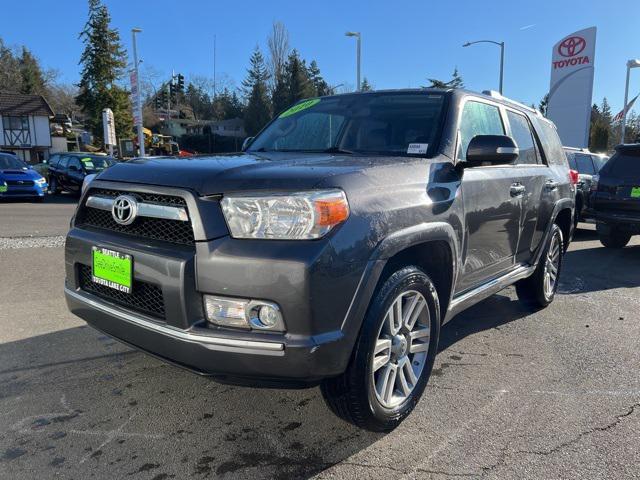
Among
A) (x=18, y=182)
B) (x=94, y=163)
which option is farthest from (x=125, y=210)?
(x=94, y=163)

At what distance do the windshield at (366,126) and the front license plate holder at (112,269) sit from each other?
5.02ft

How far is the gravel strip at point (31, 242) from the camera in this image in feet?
25.2

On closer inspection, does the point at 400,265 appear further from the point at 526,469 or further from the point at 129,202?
the point at 129,202

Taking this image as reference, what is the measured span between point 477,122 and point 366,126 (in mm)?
824

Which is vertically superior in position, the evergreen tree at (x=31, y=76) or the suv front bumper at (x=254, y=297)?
the evergreen tree at (x=31, y=76)

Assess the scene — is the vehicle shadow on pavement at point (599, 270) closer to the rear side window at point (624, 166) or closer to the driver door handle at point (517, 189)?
the rear side window at point (624, 166)

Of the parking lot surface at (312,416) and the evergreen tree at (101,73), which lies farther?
the evergreen tree at (101,73)

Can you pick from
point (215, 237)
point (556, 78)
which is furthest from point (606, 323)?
point (556, 78)

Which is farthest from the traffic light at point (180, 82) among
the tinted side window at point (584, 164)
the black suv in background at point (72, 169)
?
the tinted side window at point (584, 164)

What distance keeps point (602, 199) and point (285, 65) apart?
1993 inches

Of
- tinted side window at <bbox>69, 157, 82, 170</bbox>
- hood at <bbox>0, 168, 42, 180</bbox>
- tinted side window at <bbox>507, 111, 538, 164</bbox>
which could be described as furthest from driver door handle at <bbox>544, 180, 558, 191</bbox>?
tinted side window at <bbox>69, 157, 82, 170</bbox>

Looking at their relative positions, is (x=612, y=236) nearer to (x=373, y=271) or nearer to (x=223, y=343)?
(x=373, y=271)

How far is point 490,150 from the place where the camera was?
9.85 ft

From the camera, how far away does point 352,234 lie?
2232 millimetres
